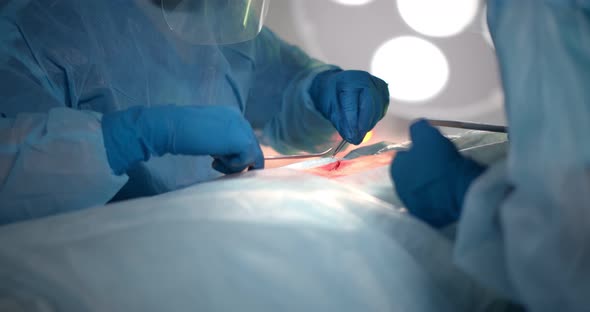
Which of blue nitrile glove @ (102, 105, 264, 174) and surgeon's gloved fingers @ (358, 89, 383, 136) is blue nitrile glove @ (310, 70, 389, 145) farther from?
blue nitrile glove @ (102, 105, 264, 174)

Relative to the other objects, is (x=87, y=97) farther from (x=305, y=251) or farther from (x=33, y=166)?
(x=305, y=251)

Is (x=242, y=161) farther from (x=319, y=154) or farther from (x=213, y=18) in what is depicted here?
(x=319, y=154)

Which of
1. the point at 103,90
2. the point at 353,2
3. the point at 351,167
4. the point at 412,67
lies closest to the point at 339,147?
the point at 412,67

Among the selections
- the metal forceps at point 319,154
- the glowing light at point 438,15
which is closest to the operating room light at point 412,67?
the glowing light at point 438,15

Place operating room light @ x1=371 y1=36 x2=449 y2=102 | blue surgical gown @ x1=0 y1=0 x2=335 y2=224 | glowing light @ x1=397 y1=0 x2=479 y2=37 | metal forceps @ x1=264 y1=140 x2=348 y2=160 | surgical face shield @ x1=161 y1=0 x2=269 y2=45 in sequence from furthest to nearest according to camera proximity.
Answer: metal forceps @ x1=264 y1=140 x2=348 y2=160 → operating room light @ x1=371 y1=36 x2=449 y2=102 → glowing light @ x1=397 y1=0 x2=479 y2=37 → surgical face shield @ x1=161 y1=0 x2=269 y2=45 → blue surgical gown @ x1=0 y1=0 x2=335 y2=224

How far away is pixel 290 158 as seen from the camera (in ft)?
5.51

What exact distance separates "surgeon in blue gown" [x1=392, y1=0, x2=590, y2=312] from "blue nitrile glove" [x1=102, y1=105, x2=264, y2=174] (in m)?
0.54

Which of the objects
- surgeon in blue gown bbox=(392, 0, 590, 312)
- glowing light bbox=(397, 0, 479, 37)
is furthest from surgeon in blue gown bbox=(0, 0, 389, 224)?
surgeon in blue gown bbox=(392, 0, 590, 312)

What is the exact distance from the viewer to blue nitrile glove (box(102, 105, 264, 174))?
33.4 inches

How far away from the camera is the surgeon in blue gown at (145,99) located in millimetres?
794

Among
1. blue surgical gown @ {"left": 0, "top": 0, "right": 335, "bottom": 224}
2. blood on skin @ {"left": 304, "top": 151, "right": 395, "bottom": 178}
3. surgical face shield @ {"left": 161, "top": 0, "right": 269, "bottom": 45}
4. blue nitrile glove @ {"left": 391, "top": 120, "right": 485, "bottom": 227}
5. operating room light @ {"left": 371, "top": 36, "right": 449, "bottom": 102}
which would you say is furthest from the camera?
operating room light @ {"left": 371, "top": 36, "right": 449, "bottom": 102}

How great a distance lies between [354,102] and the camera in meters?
1.23

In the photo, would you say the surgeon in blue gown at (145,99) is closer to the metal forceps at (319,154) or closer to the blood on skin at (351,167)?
the metal forceps at (319,154)

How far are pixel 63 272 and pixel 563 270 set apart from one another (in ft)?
1.65
